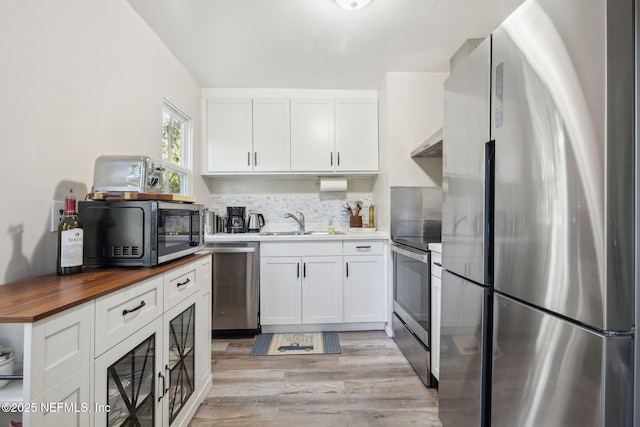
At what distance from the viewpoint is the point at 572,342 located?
785 mm

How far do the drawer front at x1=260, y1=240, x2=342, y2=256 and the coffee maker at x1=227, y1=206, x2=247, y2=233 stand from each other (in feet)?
1.84

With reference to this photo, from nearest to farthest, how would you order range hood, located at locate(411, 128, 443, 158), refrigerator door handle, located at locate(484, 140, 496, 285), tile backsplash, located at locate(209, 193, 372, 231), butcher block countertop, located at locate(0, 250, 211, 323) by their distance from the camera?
butcher block countertop, located at locate(0, 250, 211, 323) → refrigerator door handle, located at locate(484, 140, 496, 285) → range hood, located at locate(411, 128, 443, 158) → tile backsplash, located at locate(209, 193, 372, 231)

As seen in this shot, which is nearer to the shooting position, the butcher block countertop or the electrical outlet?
the butcher block countertop

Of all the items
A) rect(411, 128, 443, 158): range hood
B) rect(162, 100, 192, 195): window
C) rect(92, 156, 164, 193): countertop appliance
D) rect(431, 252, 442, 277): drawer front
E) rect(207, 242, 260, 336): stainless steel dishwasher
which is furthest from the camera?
rect(207, 242, 260, 336): stainless steel dishwasher

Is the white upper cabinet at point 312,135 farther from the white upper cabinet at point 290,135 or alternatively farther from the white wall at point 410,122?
the white wall at point 410,122

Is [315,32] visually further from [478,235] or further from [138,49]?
[478,235]

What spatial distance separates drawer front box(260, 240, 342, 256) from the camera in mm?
2795

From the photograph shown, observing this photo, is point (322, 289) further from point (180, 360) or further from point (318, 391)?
point (180, 360)

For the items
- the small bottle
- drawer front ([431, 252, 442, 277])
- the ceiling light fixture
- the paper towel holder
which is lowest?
drawer front ([431, 252, 442, 277])

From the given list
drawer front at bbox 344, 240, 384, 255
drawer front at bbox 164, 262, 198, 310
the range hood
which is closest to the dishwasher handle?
drawer front at bbox 344, 240, 384, 255

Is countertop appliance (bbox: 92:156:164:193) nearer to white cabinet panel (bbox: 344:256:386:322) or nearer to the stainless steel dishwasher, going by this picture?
the stainless steel dishwasher

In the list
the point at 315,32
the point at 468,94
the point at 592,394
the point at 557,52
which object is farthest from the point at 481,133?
the point at 315,32

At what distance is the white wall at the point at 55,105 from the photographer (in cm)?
115

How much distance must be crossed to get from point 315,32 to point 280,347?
256 centimetres
